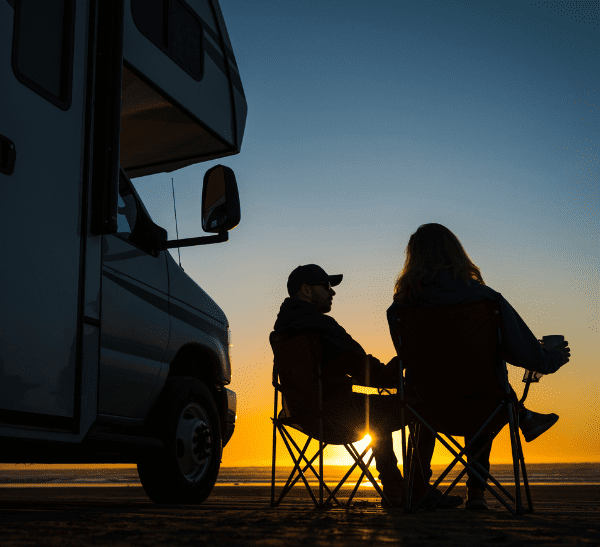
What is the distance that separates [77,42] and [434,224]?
7.12 feet

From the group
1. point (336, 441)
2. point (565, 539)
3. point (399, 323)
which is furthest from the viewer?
point (336, 441)

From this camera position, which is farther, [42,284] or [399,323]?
[399,323]

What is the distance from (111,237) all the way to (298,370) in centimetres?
140

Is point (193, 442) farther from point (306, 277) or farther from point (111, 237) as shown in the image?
point (111, 237)

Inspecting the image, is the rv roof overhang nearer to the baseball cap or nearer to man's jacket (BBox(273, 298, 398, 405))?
the baseball cap

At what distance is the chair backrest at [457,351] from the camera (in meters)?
3.61

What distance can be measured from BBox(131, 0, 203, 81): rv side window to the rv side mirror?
2.49 feet

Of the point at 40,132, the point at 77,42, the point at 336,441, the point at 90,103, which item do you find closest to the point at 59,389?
the point at 40,132

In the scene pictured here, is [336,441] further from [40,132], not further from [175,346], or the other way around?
[40,132]

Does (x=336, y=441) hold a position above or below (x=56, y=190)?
below

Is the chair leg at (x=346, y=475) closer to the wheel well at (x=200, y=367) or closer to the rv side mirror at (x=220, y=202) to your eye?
the wheel well at (x=200, y=367)

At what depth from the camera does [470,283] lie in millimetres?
3920

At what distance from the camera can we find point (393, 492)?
4230 millimetres

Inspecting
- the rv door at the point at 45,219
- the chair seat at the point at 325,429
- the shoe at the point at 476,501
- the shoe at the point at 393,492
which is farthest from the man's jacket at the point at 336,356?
the rv door at the point at 45,219
